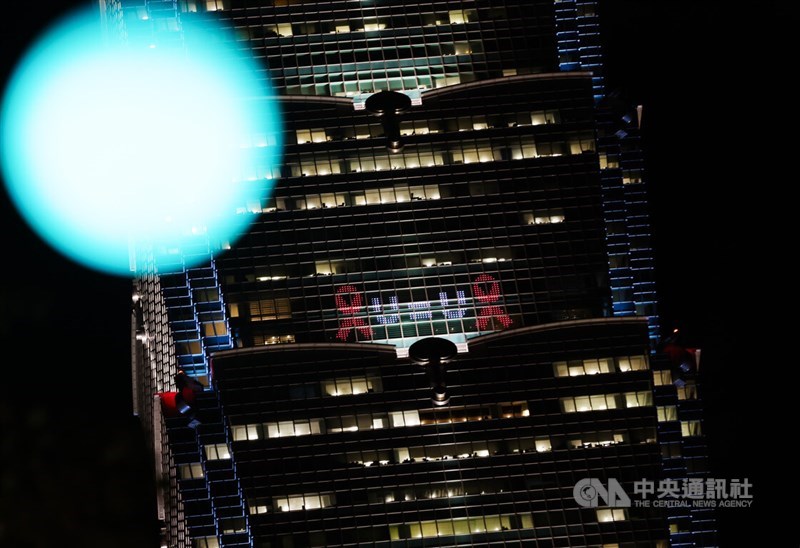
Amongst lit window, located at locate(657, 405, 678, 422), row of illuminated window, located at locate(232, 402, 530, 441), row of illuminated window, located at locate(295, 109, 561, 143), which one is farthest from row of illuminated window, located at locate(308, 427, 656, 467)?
row of illuminated window, located at locate(295, 109, 561, 143)

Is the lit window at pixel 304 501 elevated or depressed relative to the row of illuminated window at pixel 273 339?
depressed

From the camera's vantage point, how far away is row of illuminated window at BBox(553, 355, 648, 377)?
111 metres

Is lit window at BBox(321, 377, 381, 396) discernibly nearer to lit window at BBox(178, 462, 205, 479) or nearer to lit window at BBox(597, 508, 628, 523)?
lit window at BBox(178, 462, 205, 479)

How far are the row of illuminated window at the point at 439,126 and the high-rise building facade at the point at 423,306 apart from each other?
0.89 feet

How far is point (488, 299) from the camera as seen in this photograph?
117188 millimetres

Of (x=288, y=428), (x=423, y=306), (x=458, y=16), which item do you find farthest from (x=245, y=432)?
(x=458, y=16)

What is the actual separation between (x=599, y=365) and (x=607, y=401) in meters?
4.08

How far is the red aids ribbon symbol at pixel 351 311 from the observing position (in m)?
116

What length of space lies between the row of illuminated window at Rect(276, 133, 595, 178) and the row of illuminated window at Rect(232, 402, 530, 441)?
29509mm

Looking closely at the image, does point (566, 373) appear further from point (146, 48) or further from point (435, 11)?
point (146, 48)

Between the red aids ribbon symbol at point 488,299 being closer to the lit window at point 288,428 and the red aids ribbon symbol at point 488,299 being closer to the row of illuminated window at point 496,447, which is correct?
the row of illuminated window at point 496,447

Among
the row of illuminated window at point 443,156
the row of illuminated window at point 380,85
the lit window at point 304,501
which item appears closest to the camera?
the lit window at point 304,501

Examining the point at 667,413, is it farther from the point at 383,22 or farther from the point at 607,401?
the point at 383,22

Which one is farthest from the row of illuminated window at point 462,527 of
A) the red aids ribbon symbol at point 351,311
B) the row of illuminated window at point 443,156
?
the row of illuminated window at point 443,156
